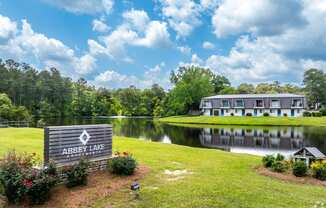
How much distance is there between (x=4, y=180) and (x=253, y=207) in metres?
5.95

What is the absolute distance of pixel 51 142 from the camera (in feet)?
Result: 28.0

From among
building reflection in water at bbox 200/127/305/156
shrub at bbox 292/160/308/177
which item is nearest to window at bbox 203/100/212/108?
building reflection in water at bbox 200/127/305/156

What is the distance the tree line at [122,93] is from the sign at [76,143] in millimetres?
63307

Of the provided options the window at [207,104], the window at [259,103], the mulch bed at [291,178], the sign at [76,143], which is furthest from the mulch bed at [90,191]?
the window at [207,104]

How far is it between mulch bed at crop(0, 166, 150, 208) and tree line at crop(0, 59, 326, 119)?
212 ft

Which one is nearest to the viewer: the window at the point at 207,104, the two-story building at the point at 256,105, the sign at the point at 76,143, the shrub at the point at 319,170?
the sign at the point at 76,143

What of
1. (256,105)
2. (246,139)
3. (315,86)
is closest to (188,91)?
(256,105)

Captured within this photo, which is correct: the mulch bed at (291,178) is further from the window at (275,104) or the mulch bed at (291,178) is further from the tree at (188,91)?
the tree at (188,91)

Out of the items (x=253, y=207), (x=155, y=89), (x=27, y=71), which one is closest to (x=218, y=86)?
(x=155, y=89)

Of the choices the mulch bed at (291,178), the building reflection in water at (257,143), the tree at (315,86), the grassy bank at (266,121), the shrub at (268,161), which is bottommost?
the building reflection in water at (257,143)

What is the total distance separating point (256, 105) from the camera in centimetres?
6569

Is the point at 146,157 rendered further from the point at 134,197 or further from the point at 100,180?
the point at 134,197

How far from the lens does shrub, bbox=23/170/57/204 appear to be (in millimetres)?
7102

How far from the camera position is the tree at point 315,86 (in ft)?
254
